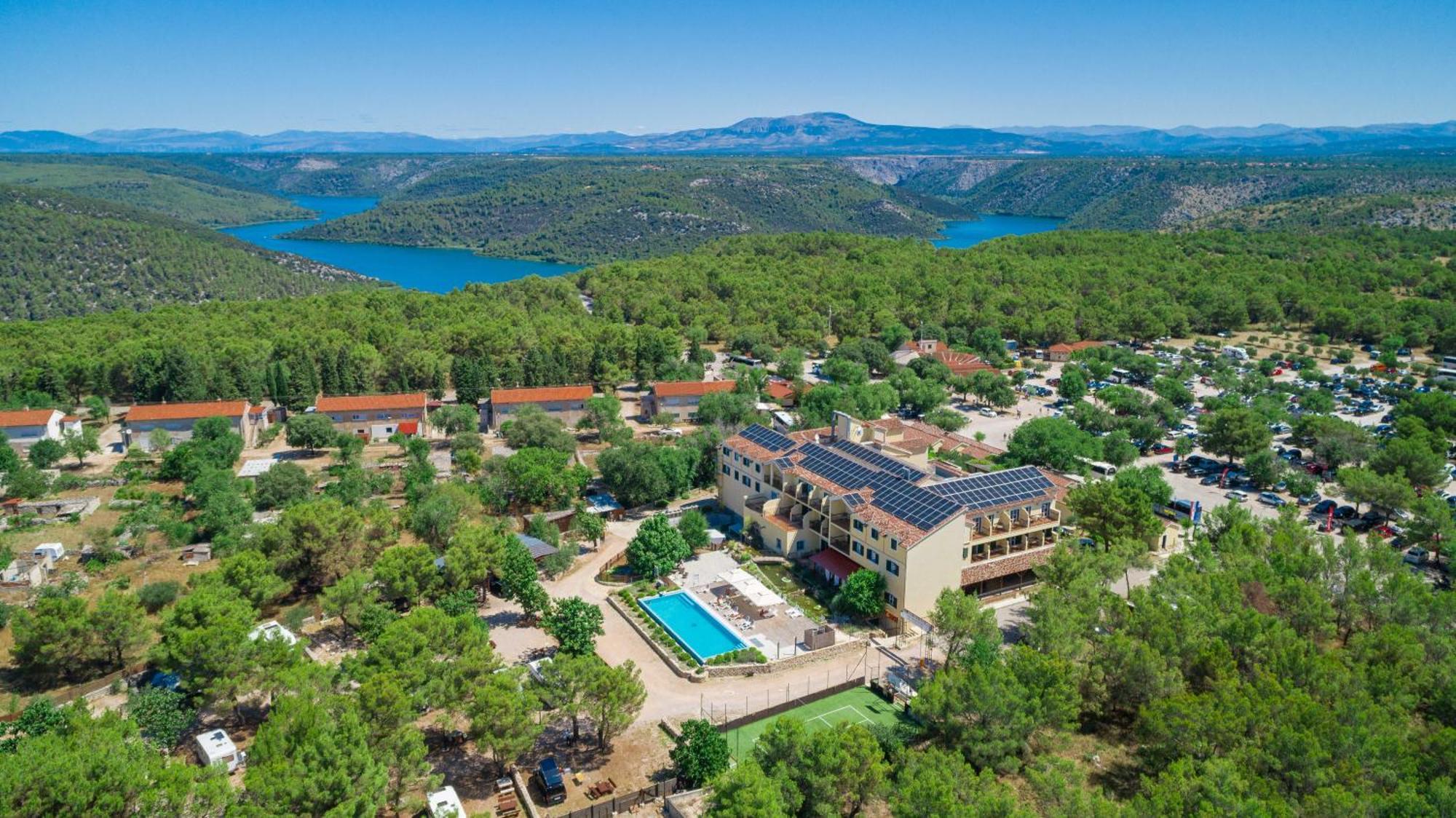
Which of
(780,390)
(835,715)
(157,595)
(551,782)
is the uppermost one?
(157,595)

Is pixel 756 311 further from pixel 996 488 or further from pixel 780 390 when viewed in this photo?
pixel 996 488

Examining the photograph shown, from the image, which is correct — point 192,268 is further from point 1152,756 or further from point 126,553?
point 1152,756

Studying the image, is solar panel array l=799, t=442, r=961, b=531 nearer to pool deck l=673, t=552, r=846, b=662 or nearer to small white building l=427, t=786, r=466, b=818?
pool deck l=673, t=552, r=846, b=662

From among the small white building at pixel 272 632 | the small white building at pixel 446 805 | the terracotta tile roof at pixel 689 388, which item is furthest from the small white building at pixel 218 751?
the terracotta tile roof at pixel 689 388

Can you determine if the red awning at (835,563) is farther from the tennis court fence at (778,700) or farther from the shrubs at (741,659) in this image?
the tennis court fence at (778,700)

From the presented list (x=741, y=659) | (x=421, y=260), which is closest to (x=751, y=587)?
(x=741, y=659)

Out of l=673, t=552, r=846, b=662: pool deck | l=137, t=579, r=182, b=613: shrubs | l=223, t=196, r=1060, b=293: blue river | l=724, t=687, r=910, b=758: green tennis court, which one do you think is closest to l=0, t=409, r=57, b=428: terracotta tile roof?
l=137, t=579, r=182, b=613: shrubs
